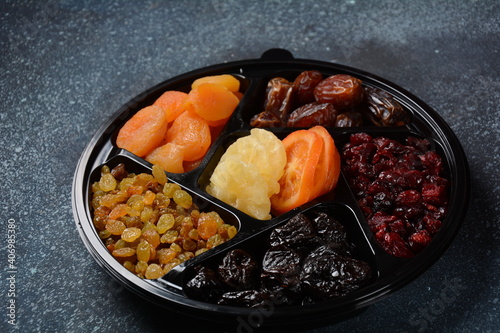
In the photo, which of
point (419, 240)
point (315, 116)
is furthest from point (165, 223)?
point (419, 240)

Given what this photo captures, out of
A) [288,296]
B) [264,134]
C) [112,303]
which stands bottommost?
[112,303]

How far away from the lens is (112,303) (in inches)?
91.6

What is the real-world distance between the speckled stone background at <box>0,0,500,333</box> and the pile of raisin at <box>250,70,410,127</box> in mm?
518

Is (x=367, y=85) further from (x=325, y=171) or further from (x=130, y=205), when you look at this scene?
(x=130, y=205)

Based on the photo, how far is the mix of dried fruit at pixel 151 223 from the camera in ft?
7.18

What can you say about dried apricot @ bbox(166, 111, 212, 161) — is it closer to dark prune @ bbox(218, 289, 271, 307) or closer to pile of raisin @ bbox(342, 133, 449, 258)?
pile of raisin @ bbox(342, 133, 449, 258)

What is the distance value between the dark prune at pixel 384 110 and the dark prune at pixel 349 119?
0.07m

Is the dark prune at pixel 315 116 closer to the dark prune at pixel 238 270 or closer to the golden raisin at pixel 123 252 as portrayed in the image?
the dark prune at pixel 238 270

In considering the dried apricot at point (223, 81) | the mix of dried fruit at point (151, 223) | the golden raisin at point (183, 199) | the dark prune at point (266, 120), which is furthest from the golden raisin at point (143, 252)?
the dried apricot at point (223, 81)

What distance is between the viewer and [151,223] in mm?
2279

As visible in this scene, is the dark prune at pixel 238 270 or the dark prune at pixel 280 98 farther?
the dark prune at pixel 280 98

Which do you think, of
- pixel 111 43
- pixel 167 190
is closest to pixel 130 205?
pixel 167 190

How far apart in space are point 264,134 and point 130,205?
2.01ft

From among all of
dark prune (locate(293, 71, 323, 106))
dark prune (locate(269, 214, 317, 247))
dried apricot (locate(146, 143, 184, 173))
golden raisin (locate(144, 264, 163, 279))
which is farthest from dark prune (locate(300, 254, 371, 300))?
dark prune (locate(293, 71, 323, 106))
